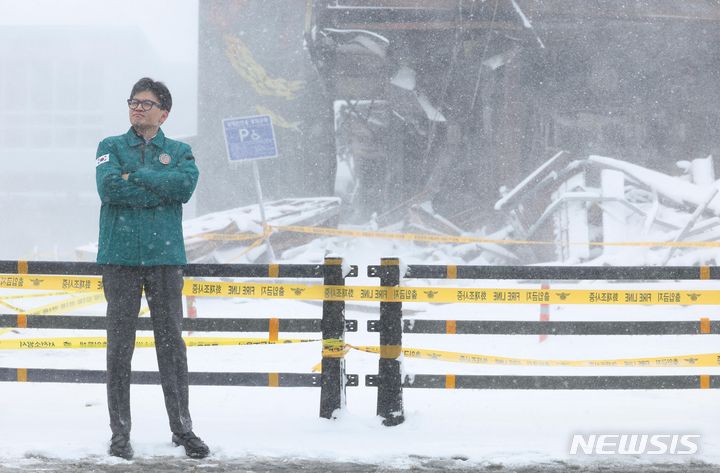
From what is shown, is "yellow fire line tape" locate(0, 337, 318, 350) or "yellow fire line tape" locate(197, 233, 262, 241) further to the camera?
"yellow fire line tape" locate(197, 233, 262, 241)

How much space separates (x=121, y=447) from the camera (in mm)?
4527

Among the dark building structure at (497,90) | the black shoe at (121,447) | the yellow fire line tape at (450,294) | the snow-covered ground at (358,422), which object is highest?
the dark building structure at (497,90)

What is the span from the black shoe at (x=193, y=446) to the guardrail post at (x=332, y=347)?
1.09m

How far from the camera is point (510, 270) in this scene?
18.1ft

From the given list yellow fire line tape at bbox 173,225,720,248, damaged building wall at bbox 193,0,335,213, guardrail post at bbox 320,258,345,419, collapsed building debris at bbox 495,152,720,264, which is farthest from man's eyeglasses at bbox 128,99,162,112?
damaged building wall at bbox 193,0,335,213

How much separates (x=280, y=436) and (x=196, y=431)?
60cm

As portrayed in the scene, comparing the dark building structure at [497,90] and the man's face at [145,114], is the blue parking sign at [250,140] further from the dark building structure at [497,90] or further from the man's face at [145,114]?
the man's face at [145,114]

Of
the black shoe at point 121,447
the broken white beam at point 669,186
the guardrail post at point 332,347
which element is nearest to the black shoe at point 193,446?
the black shoe at point 121,447

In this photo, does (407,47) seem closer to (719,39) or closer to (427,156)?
(427,156)

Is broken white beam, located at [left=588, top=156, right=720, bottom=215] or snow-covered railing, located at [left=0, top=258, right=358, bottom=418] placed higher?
broken white beam, located at [left=588, top=156, right=720, bottom=215]

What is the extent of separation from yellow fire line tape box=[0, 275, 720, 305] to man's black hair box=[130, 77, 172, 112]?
1660 millimetres

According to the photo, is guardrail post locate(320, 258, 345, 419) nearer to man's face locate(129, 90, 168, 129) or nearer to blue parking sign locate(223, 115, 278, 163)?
man's face locate(129, 90, 168, 129)

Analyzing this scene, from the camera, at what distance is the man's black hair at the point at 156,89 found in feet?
15.0

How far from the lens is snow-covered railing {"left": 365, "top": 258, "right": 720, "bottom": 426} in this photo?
5.44 meters
